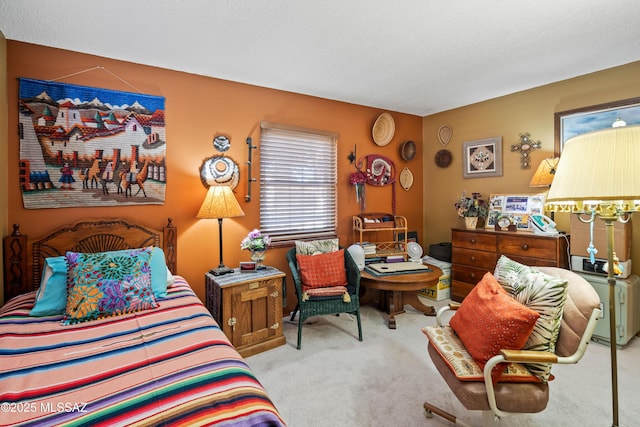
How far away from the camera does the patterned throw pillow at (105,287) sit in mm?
1854

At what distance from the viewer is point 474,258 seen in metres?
3.60

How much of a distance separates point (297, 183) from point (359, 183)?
841 millimetres

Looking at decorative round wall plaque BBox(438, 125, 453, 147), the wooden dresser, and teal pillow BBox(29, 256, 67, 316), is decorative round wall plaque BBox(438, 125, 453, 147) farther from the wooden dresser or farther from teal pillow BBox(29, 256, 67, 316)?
teal pillow BBox(29, 256, 67, 316)

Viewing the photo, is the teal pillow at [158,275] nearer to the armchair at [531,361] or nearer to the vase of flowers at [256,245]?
the vase of flowers at [256,245]

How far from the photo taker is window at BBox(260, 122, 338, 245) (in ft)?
11.0

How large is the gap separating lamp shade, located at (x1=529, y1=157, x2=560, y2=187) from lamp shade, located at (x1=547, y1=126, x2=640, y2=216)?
7.21 feet

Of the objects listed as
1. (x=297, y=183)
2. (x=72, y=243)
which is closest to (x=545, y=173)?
(x=297, y=183)

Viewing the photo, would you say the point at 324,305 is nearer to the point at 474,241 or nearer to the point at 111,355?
the point at 111,355

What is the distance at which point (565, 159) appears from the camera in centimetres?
136

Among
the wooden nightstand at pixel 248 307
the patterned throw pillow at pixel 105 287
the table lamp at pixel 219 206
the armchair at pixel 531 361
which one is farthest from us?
the table lamp at pixel 219 206

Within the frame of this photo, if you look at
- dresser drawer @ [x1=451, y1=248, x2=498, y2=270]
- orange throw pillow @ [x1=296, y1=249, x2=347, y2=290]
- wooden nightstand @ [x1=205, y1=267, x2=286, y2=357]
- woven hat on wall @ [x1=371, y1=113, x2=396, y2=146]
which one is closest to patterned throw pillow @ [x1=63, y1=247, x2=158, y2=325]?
wooden nightstand @ [x1=205, y1=267, x2=286, y2=357]

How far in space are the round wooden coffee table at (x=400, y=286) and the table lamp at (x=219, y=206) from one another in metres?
1.44

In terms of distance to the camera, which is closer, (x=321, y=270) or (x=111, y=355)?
(x=111, y=355)

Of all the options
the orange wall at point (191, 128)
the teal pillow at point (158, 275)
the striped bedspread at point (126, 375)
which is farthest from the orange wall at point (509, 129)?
the teal pillow at point (158, 275)
